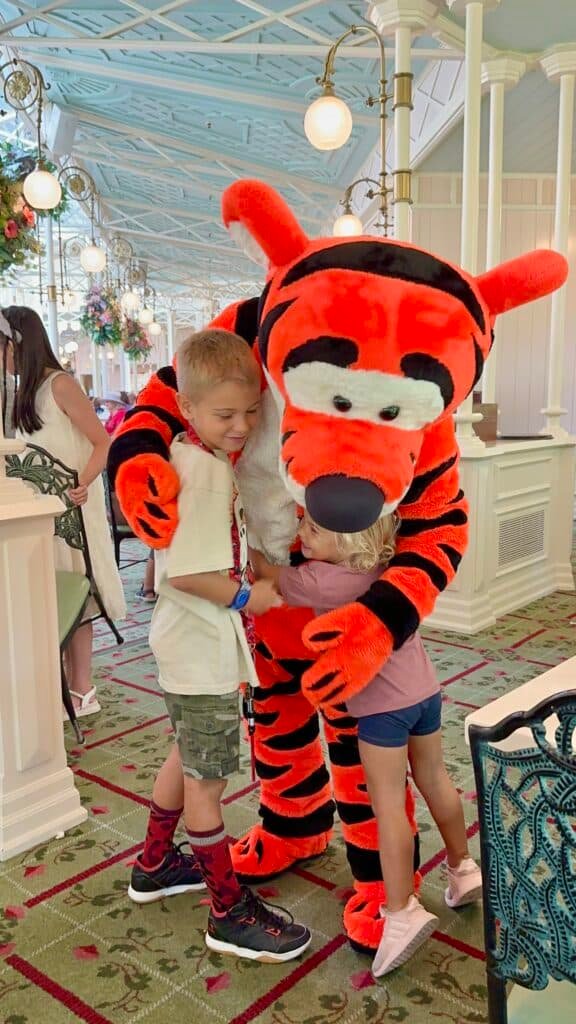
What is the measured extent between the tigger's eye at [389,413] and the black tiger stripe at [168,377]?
565 millimetres

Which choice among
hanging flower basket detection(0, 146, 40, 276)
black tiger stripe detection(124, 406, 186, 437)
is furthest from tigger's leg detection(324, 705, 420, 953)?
hanging flower basket detection(0, 146, 40, 276)

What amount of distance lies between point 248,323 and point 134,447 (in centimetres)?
35

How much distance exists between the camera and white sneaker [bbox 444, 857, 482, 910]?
6.15 feet

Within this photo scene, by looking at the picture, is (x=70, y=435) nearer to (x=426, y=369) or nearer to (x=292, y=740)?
(x=292, y=740)

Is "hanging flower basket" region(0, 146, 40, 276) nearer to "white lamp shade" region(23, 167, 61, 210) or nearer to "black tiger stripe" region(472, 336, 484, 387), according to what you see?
"black tiger stripe" region(472, 336, 484, 387)

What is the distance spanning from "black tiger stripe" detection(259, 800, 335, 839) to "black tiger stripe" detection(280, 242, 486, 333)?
1.31m

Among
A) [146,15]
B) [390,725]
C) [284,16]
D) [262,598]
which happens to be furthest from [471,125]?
[390,725]

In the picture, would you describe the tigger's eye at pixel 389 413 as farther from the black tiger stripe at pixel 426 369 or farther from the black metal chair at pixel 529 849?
the black metal chair at pixel 529 849

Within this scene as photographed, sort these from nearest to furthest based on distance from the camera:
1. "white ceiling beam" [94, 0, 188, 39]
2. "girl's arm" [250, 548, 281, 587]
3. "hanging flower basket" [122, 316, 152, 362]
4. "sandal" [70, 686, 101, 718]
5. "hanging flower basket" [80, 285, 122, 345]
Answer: "girl's arm" [250, 548, 281, 587] < "sandal" [70, 686, 101, 718] < "white ceiling beam" [94, 0, 188, 39] < "hanging flower basket" [80, 285, 122, 345] < "hanging flower basket" [122, 316, 152, 362]

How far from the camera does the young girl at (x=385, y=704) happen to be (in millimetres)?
1586

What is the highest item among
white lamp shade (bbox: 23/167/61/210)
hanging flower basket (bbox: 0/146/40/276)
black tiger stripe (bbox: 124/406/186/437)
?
white lamp shade (bbox: 23/167/61/210)

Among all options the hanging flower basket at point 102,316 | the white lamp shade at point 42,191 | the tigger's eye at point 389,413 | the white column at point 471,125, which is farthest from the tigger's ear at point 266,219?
the hanging flower basket at point 102,316

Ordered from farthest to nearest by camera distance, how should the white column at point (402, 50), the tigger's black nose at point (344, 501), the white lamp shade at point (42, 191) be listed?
the white lamp shade at point (42, 191)
the white column at point (402, 50)
the tigger's black nose at point (344, 501)

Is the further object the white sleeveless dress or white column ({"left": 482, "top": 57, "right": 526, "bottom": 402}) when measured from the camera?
white column ({"left": 482, "top": 57, "right": 526, "bottom": 402})
